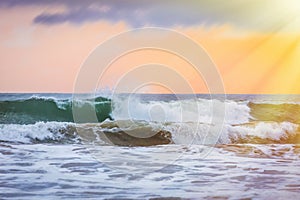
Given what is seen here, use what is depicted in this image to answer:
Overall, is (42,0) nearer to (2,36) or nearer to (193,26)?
(2,36)

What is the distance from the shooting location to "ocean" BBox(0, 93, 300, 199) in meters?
3.58

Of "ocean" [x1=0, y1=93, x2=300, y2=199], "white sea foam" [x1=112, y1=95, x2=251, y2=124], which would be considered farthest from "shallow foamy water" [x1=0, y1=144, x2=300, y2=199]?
"white sea foam" [x1=112, y1=95, x2=251, y2=124]

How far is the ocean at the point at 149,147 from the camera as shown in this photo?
11.8ft

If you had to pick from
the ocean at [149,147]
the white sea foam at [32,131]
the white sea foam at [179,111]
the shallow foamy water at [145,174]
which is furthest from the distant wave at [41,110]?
the shallow foamy water at [145,174]

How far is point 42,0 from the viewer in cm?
708

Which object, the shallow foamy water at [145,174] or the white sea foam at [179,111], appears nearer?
the shallow foamy water at [145,174]

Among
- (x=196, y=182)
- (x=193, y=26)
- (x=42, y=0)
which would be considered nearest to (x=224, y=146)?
(x=193, y=26)

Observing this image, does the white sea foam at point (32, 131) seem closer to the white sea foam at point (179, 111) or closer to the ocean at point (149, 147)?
the ocean at point (149, 147)

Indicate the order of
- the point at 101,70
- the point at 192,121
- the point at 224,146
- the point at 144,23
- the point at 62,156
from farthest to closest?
the point at 192,121, the point at 144,23, the point at 224,146, the point at 101,70, the point at 62,156

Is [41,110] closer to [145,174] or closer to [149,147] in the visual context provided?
[149,147]

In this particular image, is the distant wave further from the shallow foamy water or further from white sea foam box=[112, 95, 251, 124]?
the shallow foamy water

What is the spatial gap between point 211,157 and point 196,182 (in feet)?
4.92

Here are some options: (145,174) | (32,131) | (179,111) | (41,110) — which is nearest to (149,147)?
(32,131)

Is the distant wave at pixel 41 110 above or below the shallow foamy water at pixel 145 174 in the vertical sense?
above
